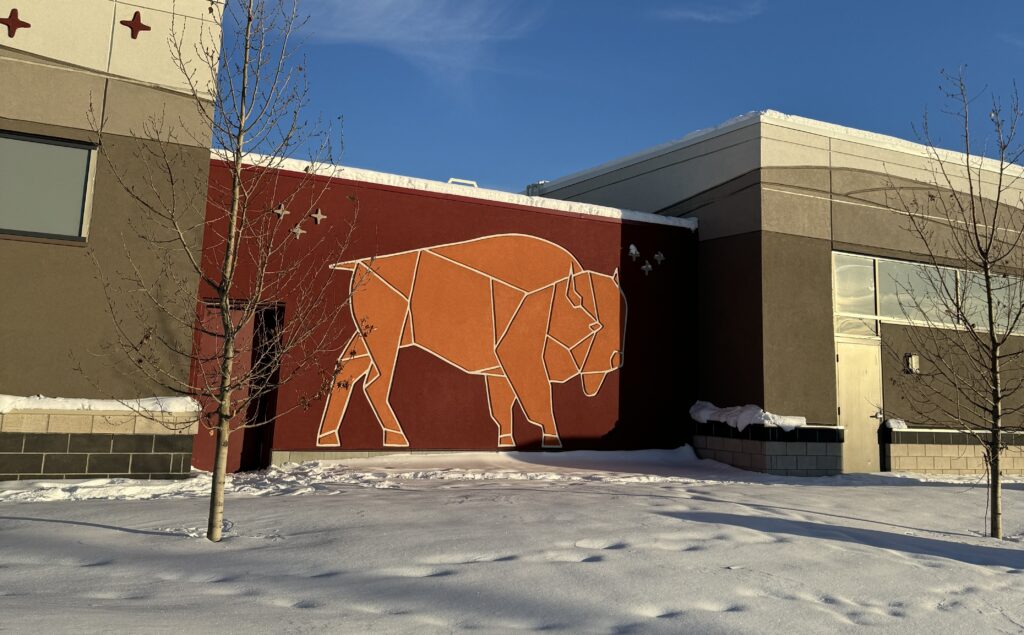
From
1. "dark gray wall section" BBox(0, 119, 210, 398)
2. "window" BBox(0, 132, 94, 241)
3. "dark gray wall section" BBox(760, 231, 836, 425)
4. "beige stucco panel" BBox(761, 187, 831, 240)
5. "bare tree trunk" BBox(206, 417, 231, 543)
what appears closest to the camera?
"bare tree trunk" BBox(206, 417, 231, 543)

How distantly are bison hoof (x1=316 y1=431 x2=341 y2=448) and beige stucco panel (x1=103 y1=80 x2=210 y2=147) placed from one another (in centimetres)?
413

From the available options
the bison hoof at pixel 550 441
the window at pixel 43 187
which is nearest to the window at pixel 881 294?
the bison hoof at pixel 550 441

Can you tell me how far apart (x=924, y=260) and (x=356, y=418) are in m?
10.0

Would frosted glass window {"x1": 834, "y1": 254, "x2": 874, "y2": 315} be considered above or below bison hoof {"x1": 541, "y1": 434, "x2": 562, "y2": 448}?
above

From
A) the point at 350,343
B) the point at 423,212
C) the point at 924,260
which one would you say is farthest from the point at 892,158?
the point at 350,343

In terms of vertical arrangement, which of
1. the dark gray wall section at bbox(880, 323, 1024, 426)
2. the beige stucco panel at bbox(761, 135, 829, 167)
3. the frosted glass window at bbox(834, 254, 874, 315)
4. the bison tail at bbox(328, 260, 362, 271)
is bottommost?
the dark gray wall section at bbox(880, 323, 1024, 426)

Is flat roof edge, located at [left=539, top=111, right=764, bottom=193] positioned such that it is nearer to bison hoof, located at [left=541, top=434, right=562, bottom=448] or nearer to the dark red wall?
the dark red wall

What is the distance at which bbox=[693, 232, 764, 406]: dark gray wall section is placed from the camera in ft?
40.2

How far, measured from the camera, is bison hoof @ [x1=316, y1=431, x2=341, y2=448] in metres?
10.6

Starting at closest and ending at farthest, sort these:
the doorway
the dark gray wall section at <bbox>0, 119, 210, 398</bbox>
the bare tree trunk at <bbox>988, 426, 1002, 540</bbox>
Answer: the bare tree trunk at <bbox>988, 426, 1002, 540</bbox>
the dark gray wall section at <bbox>0, 119, 210, 398</bbox>
the doorway

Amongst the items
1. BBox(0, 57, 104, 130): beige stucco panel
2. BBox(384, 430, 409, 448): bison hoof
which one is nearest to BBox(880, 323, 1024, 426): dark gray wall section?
BBox(384, 430, 409, 448): bison hoof

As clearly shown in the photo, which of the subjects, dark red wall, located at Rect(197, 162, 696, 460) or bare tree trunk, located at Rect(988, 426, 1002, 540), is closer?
bare tree trunk, located at Rect(988, 426, 1002, 540)

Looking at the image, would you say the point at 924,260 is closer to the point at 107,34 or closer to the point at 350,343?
the point at 350,343

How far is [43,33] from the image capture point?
347 inches
